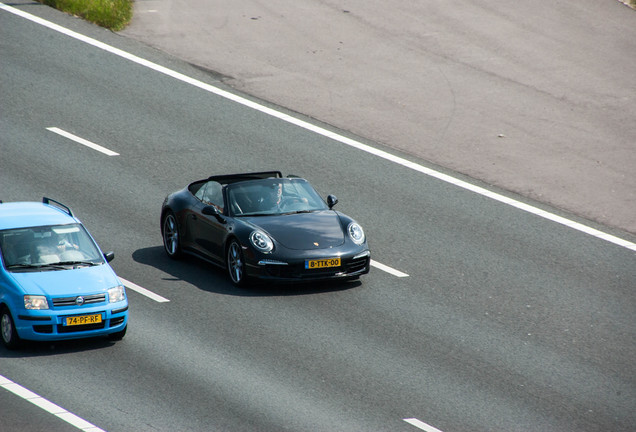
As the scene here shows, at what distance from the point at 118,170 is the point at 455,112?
7664 millimetres

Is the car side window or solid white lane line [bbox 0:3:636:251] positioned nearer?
the car side window

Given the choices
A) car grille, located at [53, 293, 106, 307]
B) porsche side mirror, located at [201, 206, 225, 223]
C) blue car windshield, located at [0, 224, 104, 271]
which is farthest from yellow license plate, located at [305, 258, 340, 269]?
car grille, located at [53, 293, 106, 307]

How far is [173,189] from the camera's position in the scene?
64.1 feet

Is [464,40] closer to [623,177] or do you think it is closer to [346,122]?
[346,122]

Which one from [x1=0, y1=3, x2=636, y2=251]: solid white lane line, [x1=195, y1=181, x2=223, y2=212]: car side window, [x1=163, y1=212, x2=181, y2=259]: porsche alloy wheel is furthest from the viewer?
[x1=0, y1=3, x2=636, y2=251]: solid white lane line

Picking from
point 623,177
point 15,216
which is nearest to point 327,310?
point 15,216

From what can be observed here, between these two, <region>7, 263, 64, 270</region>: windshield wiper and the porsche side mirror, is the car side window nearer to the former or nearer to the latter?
the porsche side mirror

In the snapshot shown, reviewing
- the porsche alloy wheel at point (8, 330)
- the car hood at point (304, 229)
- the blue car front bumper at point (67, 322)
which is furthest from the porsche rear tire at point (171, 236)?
the porsche alloy wheel at point (8, 330)

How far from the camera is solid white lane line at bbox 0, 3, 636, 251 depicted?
18797 mm

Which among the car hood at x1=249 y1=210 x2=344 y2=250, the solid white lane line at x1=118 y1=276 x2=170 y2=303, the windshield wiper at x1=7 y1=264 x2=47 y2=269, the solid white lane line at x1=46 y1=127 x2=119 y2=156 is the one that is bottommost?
the solid white lane line at x1=46 y1=127 x2=119 y2=156

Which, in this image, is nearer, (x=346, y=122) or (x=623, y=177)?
(x=623, y=177)

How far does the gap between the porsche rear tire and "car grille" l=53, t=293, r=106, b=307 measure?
3.81m

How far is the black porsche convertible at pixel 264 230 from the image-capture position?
14906 millimetres

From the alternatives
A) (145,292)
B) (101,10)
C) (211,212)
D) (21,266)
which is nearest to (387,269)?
(211,212)
